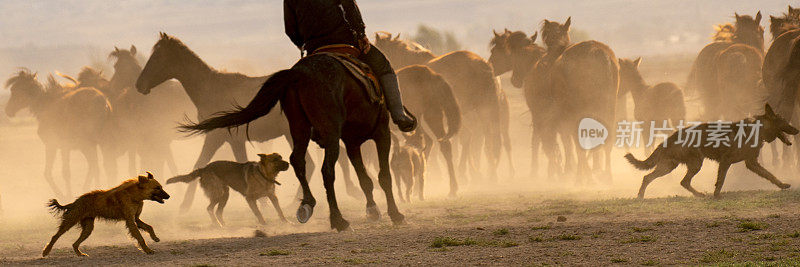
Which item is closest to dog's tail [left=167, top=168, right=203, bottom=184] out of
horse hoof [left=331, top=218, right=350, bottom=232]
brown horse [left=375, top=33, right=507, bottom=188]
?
horse hoof [left=331, top=218, right=350, bottom=232]

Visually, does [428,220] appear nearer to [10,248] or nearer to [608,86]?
[10,248]

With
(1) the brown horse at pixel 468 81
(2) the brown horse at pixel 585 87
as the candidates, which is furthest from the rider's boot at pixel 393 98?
(1) the brown horse at pixel 468 81

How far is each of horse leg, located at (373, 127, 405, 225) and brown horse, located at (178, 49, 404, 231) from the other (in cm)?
21

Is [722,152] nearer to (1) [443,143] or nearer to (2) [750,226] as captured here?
(2) [750,226]

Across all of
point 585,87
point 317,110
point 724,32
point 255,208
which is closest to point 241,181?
point 255,208

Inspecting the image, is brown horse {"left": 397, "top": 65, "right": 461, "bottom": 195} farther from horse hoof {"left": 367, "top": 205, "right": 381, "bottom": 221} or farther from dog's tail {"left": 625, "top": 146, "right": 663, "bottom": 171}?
horse hoof {"left": 367, "top": 205, "right": 381, "bottom": 221}

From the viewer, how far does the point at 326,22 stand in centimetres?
1044

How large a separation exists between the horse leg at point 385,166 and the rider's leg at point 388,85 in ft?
0.72

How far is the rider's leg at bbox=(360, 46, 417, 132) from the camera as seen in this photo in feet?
34.8

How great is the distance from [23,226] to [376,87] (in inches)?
317

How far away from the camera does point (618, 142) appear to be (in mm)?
20750

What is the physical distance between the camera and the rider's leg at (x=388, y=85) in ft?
34.8

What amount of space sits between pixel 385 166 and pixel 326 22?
1.75 metres

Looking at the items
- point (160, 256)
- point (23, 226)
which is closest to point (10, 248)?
point (160, 256)
